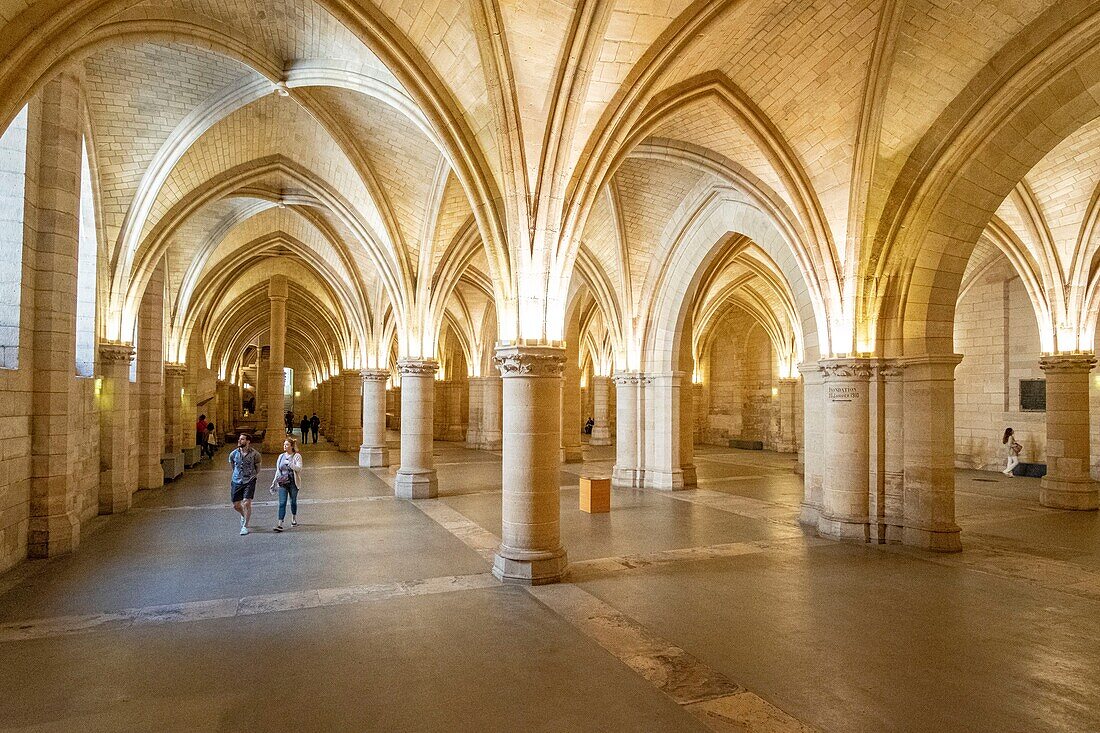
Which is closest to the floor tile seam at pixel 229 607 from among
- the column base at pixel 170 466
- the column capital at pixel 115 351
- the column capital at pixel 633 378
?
the column capital at pixel 115 351

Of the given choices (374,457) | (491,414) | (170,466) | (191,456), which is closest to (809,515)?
(374,457)

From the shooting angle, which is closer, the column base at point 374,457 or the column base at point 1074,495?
the column base at point 1074,495

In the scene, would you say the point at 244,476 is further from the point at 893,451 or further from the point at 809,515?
the point at 893,451

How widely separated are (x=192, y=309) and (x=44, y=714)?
19377 millimetres

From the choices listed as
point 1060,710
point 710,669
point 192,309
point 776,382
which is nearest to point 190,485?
point 192,309

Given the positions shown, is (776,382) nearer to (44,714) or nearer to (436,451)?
(436,451)

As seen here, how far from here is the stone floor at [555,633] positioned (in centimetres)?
421

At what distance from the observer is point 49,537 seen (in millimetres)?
8289

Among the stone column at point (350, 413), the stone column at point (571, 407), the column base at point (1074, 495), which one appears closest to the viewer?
the column base at point (1074, 495)

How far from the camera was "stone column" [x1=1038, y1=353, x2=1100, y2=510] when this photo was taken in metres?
12.5

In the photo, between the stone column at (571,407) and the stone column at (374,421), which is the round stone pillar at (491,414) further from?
the stone column at (374,421)

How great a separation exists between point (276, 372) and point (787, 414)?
19.3m

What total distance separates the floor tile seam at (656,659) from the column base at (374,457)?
13.4m

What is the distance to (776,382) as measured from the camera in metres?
26.5
